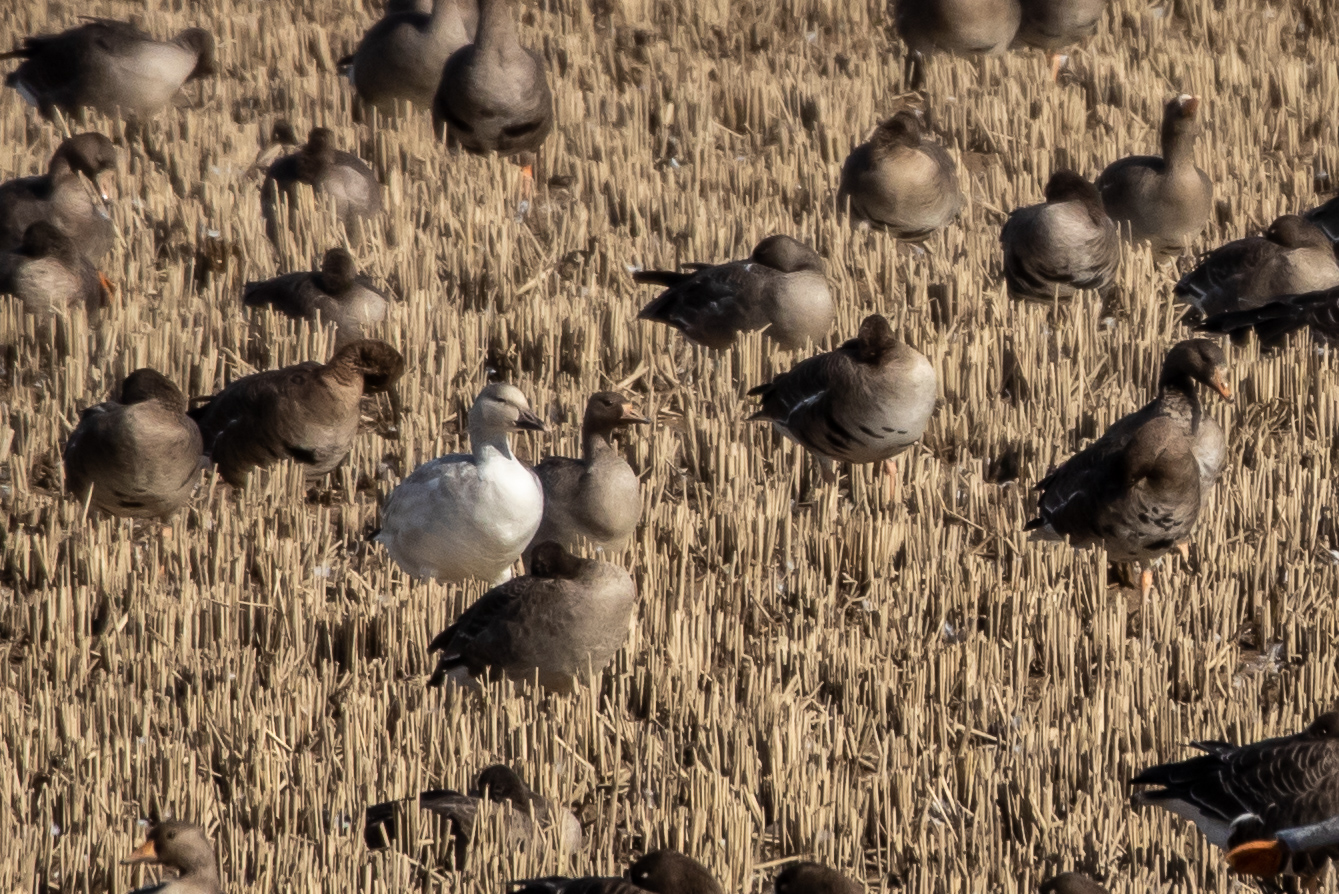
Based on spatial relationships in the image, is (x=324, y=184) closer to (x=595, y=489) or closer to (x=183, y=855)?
(x=595, y=489)

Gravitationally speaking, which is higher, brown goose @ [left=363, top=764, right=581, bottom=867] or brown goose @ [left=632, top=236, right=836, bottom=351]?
brown goose @ [left=632, top=236, right=836, bottom=351]

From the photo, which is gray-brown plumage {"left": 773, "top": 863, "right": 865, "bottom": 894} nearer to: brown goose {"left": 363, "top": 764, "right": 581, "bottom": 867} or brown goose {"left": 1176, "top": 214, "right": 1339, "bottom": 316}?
brown goose {"left": 363, "top": 764, "right": 581, "bottom": 867}

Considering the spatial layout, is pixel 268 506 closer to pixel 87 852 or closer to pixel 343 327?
pixel 343 327

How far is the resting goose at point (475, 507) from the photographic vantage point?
6.70m

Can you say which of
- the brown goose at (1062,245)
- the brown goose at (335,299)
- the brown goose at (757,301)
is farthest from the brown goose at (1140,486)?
the brown goose at (335,299)

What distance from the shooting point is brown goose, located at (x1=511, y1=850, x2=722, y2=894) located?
428 centimetres

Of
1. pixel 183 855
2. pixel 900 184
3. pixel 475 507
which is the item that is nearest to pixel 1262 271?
pixel 900 184

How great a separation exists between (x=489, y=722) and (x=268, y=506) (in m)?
2.22

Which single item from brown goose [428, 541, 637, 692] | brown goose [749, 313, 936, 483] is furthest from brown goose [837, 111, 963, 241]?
brown goose [428, 541, 637, 692]

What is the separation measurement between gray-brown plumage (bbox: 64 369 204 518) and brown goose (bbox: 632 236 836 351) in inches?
108

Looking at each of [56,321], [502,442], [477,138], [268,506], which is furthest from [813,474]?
[477,138]

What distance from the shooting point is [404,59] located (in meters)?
13.2

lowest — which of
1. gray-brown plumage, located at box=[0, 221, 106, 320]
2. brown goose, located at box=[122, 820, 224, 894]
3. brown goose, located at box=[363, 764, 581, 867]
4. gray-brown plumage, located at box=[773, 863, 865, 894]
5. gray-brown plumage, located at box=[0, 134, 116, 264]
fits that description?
gray-brown plumage, located at box=[773, 863, 865, 894]

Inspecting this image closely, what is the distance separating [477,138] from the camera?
12.2 m
